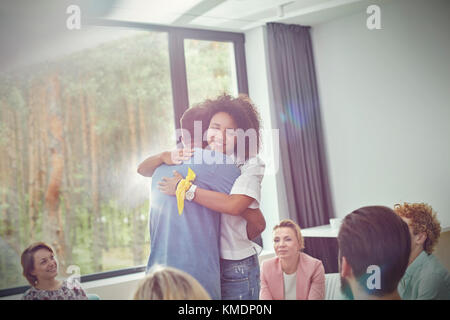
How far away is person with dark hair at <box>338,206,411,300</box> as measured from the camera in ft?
6.32

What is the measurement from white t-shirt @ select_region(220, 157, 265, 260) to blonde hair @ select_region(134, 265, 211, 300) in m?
0.48

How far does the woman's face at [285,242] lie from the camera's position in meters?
2.37

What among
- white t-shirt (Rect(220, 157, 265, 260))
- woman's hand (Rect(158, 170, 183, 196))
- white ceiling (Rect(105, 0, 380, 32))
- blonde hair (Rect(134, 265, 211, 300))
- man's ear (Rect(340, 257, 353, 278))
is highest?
white ceiling (Rect(105, 0, 380, 32))

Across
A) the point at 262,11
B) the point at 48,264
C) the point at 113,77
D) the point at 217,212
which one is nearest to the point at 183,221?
the point at 217,212

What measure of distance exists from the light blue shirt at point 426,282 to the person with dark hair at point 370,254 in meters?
0.17

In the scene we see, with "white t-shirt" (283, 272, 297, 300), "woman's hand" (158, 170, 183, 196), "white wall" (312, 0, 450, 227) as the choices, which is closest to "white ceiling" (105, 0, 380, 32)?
"white wall" (312, 0, 450, 227)

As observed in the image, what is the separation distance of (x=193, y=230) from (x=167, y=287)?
545 millimetres

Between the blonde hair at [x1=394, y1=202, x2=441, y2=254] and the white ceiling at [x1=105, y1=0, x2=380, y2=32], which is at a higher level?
the white ceiling at [x1=105, y1=0, x2=380, y2=32]

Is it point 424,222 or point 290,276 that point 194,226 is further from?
point 424,222

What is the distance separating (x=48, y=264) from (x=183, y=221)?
0.70m

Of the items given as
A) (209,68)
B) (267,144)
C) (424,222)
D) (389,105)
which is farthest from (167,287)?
(209,68)

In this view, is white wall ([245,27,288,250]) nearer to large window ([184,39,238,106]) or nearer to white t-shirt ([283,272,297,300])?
large window ([184,39,238,106])

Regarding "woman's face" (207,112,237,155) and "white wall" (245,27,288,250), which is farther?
"white wall" (245,27,288,250)

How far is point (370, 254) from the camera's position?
1949 millimetres
